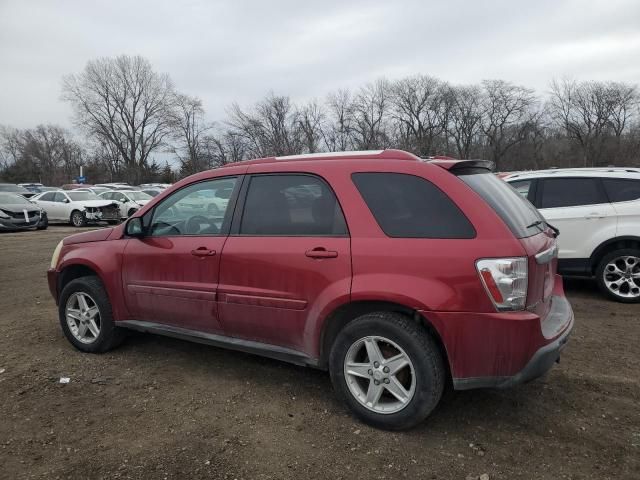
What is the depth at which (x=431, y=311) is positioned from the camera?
283cm

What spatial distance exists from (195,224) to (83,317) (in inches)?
61.5

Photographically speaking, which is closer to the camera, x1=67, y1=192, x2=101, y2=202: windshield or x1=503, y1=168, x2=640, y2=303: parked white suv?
x1=503, y1=168, x2=640, y2=303: parked white suv

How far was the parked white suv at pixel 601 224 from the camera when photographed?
19.9 feet

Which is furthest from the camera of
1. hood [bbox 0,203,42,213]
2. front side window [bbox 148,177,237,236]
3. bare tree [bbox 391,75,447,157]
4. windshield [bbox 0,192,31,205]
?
bare tree [bbox 391,75,447,157]

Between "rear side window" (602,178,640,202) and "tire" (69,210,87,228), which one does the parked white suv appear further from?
"tire" (69,210,87,228)

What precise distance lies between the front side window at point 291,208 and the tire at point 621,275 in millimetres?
4545

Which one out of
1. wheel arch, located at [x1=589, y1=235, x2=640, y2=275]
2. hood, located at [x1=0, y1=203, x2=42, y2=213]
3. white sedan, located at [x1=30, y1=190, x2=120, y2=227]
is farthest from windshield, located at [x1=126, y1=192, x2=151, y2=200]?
wheel arch, located at [x1=589, y1=235, x2=640, y2=275]

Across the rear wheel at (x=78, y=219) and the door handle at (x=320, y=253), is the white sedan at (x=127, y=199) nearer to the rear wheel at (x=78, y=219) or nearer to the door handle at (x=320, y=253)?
the rear wheel at (x=78, y=219)

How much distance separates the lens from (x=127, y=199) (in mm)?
22656

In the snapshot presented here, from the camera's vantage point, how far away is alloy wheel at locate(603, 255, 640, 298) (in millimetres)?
6039

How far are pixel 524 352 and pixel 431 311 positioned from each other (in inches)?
21.6

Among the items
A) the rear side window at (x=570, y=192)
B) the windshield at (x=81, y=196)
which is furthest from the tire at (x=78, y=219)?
the rear side window at (x=570, y=192)

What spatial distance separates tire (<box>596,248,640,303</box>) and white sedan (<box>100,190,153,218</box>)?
18.7 meters

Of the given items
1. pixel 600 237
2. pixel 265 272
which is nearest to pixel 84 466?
pixel 265 272
